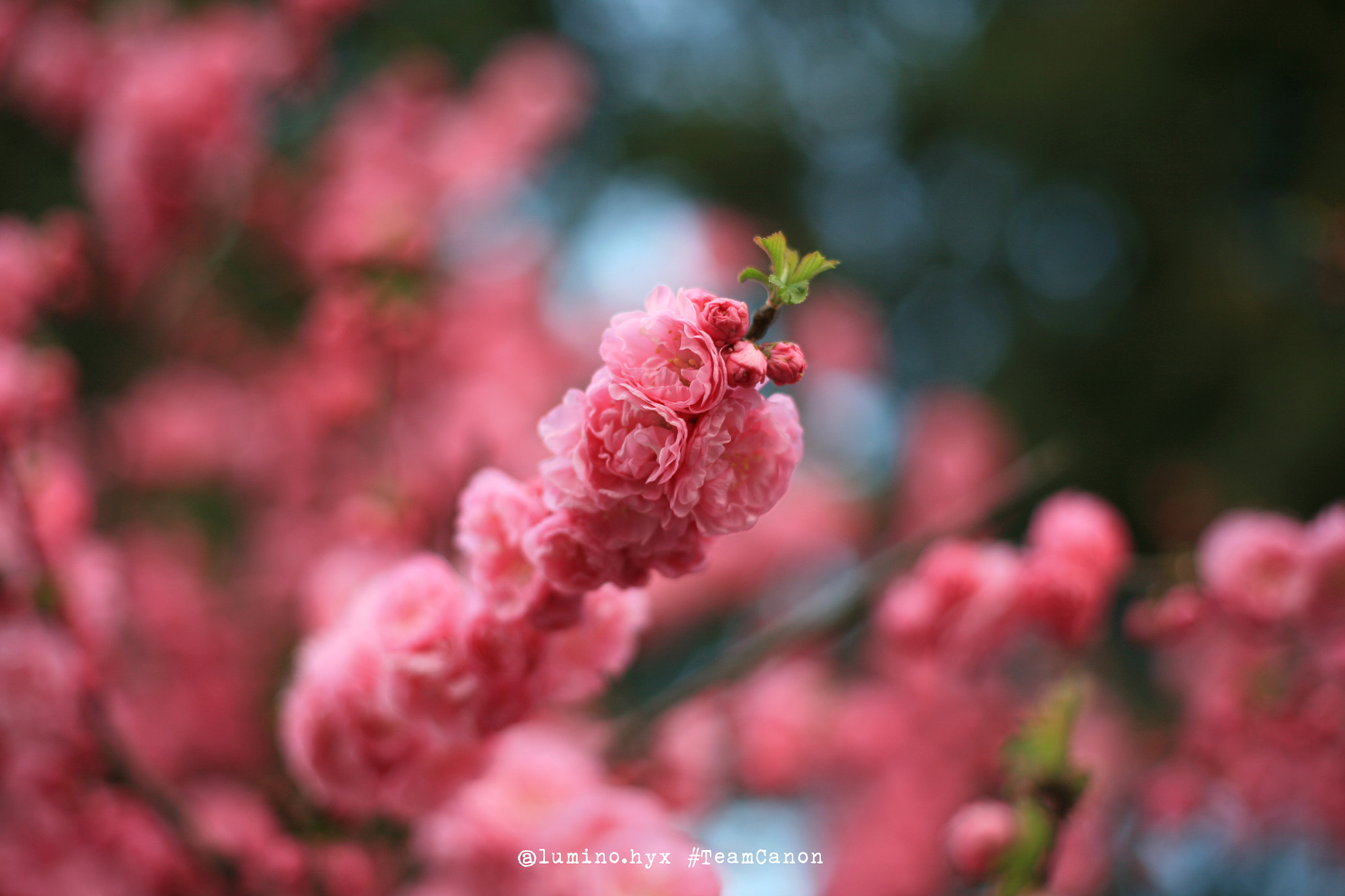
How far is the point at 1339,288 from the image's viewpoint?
3.76 ft

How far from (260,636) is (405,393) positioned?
496 mm

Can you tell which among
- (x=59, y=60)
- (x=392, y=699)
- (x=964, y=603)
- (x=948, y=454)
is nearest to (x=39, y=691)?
(x=392, y=699)

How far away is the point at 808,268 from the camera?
1.36 ft

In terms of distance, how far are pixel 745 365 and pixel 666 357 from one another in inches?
1.6

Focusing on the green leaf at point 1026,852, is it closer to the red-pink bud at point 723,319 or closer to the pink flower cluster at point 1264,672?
the pink flower cluster at point 1264,672

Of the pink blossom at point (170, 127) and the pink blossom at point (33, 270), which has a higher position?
the pink blossom at point (170, 127)

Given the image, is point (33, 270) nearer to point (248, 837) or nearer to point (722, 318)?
point (248, 837)

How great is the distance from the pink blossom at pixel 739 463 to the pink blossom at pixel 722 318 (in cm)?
3

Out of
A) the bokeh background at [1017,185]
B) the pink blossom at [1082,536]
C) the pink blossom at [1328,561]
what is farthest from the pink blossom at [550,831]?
the bokeh background at [1017,185]

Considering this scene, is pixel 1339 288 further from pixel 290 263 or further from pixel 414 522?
pixel 290 263

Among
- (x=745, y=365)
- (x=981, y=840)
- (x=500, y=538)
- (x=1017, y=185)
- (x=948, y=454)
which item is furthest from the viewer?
(x=1017, y=185)

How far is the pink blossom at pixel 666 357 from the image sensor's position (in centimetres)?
40

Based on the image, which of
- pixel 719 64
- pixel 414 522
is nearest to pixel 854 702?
pixel 414 522

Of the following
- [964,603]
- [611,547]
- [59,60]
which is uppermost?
[59,60]
